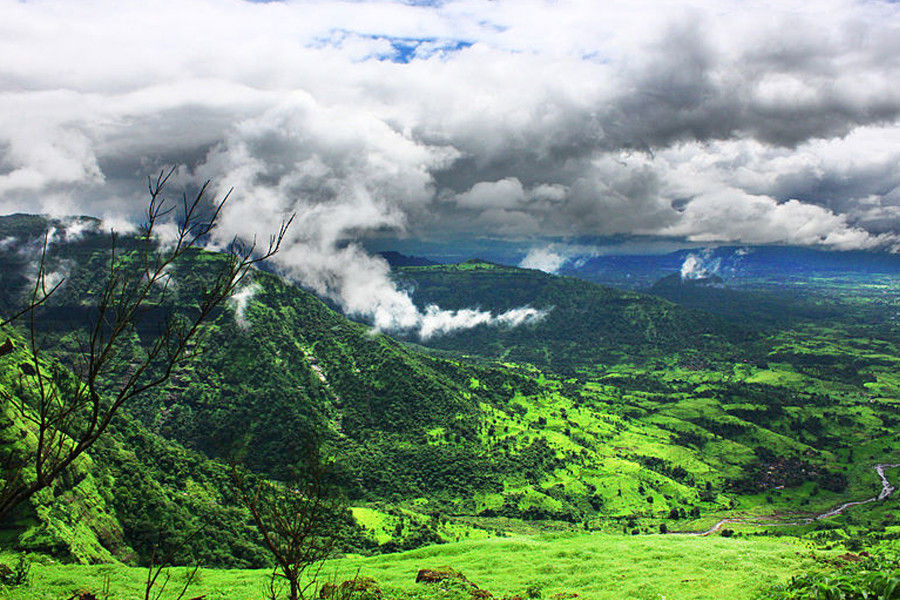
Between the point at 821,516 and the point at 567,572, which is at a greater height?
the point at 567,572

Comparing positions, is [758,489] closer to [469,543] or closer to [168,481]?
[469,543]

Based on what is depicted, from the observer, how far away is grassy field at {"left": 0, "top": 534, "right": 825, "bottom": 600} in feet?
126

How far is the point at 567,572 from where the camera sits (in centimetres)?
4647

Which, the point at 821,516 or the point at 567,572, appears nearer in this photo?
the point at 567,572

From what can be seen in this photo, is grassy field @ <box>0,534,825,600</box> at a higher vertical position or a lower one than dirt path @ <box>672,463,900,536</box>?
higher

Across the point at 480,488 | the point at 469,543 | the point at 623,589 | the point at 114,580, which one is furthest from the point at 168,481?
the point at 623,589

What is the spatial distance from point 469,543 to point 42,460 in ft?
209

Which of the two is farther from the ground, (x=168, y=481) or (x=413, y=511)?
(x=168, y=481)

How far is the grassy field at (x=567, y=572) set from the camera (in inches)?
1511

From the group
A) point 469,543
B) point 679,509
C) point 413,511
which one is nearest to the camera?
→ point 469,543

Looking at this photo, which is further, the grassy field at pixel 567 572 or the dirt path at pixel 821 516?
the dirt path at pixel 821 516

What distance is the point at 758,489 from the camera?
194 meters

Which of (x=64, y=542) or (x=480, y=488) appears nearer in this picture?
(x=64, y=542)

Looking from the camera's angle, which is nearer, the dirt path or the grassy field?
the grassy field
